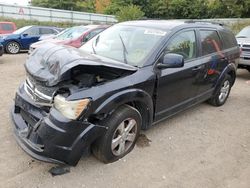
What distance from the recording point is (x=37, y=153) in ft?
9.83

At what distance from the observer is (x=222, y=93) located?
5.89 meters

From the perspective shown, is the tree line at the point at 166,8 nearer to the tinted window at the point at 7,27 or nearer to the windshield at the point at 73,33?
the tinted window at the point at 7,27

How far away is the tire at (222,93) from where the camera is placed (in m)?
5.65

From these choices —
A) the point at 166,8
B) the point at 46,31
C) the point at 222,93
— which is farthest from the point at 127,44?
the point at 166,8

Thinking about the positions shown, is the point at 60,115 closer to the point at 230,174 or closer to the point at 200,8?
the point at 230,174

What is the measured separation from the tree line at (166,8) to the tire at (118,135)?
89.1ft

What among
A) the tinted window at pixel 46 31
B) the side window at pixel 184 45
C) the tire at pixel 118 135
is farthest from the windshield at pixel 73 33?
the tire at pixel 118 135

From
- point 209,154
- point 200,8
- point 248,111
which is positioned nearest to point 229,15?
point 200,8

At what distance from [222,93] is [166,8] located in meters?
37.7

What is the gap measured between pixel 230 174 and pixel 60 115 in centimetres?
219

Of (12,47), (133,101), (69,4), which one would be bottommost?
(69,4)

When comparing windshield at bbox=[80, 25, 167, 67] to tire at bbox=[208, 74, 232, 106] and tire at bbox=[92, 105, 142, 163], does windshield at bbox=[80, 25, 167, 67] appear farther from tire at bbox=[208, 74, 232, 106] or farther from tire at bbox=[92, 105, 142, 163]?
tire at bbox=[208, 74, 232, 106]

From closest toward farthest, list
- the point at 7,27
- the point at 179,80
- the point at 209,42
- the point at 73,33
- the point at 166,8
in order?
the point at 179,80 → the point at 209,42 → the point at 73,33 → the point at 7,27 → the point at 166,8

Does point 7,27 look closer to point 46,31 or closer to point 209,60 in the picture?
point 46,31
